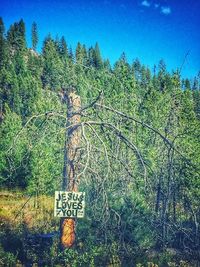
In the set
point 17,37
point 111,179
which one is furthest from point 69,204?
point 17,37

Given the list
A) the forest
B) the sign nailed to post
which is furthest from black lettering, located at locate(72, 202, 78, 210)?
the forest

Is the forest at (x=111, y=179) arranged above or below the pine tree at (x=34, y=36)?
below

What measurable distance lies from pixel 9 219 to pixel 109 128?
5.98 meters

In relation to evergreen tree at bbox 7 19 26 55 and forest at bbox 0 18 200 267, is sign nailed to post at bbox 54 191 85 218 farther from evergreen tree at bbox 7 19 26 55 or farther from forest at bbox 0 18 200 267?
evergreen tree at bbox 7 19 26 55

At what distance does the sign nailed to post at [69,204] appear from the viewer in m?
6.02

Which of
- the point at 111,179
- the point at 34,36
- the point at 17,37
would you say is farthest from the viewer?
the point at 34,36

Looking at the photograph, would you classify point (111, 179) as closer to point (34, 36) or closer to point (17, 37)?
point (17, 37)

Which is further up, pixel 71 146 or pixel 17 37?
pixel 17 37

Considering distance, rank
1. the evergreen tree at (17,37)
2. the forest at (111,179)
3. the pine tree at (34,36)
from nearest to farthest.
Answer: the forest at (111,179), the evergreen tree at (17,37), the pine tree at (34,36)

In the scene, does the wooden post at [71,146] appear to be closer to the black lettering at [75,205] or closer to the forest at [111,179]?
the forest at [111,179]

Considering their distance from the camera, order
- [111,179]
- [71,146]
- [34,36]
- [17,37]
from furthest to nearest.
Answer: [34,36], [17,37], [71,146], [111,179]

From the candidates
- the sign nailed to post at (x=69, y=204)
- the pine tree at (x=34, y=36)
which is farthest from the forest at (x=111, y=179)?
the pine tree at (x=34, y=36)

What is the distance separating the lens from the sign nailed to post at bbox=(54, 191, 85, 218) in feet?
19.8

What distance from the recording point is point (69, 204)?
6059 mm
